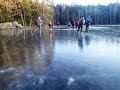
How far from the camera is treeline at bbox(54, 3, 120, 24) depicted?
415ft

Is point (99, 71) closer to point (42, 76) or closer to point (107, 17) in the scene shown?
point (42, 76)

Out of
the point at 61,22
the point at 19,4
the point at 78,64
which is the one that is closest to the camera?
the point at 78,64

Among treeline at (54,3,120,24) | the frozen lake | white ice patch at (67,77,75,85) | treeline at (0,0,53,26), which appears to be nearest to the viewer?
the frozen lake

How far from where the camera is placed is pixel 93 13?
481ft

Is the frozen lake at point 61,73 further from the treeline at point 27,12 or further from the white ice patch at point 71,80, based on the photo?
the treeline at point 27,12

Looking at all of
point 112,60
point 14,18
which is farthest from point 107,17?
point 112,60

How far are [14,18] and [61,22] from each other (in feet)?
187

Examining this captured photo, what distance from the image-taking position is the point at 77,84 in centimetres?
657

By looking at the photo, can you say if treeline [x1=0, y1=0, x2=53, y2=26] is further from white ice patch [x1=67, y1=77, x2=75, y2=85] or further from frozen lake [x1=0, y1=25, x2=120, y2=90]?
white ice patch [x1=67, y1=77, x2=75, y2=85]

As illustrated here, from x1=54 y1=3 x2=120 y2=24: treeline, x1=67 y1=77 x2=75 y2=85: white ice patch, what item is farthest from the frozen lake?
x1=54 y1=3 x2=120 y2=24: treeline

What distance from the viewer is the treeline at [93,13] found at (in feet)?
415

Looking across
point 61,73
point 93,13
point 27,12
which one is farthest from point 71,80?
point 93,13

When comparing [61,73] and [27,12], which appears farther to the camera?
[27,12]

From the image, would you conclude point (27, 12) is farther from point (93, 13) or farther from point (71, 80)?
point (93, 13)
